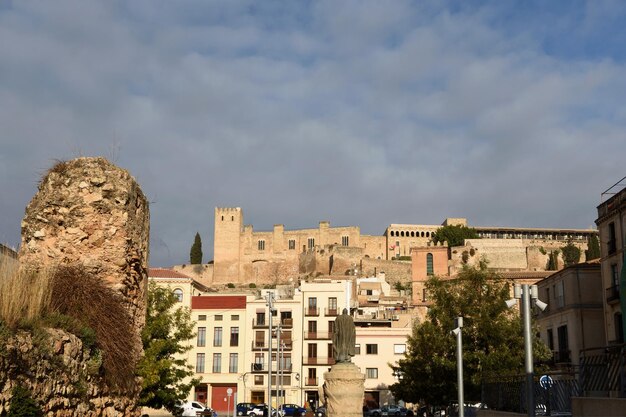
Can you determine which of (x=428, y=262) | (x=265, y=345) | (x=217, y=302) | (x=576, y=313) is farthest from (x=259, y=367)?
(x=576, y=313)

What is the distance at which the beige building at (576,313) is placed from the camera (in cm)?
4081

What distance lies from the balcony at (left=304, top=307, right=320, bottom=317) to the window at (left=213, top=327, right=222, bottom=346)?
7712 millimetres

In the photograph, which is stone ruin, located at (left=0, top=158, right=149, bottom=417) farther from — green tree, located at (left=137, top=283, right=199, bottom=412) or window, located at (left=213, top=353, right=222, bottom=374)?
window, located at (left=213, top=353, right=222, bottom=374)

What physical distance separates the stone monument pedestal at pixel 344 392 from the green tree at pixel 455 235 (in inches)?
4260

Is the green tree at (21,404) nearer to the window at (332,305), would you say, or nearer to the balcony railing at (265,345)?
the balcony railing at (265,345)

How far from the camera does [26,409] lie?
830 cm

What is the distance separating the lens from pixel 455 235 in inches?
4916

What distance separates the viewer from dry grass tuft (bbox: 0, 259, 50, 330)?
28.8ft

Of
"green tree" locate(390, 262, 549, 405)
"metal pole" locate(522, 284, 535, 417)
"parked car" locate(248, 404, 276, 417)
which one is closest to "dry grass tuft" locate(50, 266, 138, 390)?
"metal pole" locate(522, 284, 535, 417)

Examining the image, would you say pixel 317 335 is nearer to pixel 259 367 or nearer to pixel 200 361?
pixel 259 367

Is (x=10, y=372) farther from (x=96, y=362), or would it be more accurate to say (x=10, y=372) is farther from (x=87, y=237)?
(x=87, y=237)

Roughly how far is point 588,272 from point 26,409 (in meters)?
39.2

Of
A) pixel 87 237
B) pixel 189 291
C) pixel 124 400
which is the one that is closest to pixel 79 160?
pixel 87 237

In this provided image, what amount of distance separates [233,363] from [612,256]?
→ 34.5 metres
